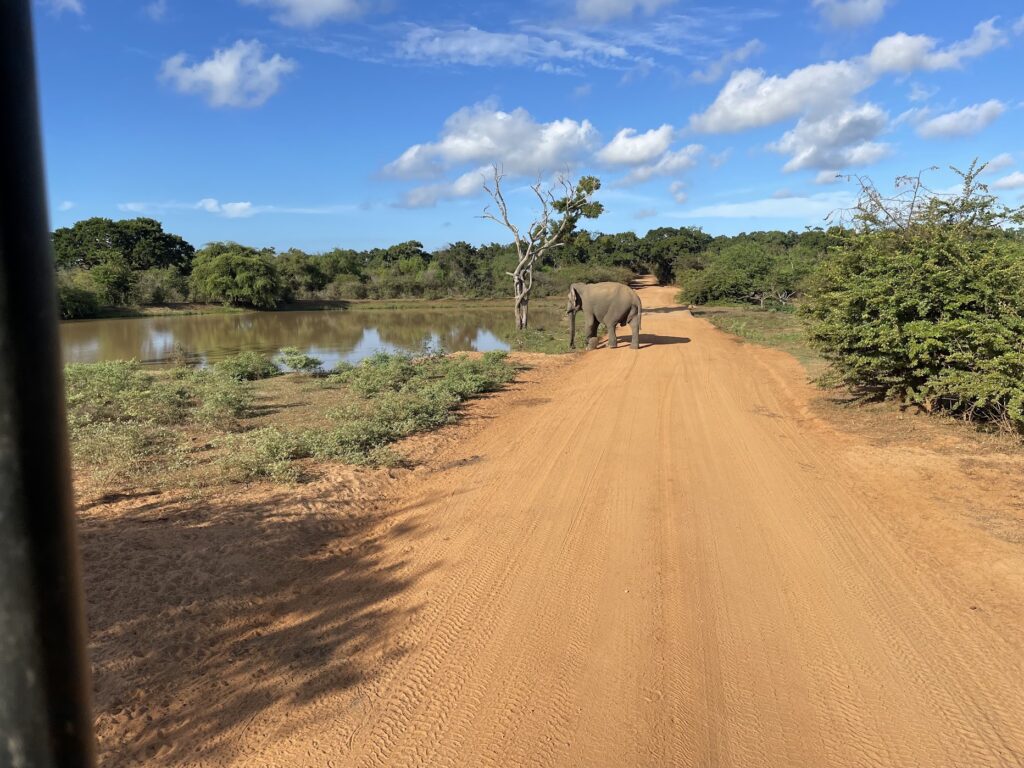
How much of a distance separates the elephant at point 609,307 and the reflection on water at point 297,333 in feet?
17.4

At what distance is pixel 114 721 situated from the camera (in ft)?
Result: 10.5

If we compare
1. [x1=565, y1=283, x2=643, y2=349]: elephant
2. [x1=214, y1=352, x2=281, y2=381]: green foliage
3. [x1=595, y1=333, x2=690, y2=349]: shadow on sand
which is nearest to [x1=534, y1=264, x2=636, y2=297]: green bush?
[x1=595, y1=333, x2=690, y2=349]: shadow on sand

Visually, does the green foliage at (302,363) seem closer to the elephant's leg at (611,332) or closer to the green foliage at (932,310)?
the elephant's leg at (611,332)

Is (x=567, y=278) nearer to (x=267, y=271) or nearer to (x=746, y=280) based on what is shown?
(x=746, y=280)

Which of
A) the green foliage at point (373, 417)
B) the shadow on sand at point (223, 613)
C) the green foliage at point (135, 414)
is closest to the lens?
the shadow on sand at point (223, 613)

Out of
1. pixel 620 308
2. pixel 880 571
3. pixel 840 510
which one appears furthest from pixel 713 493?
pixel 620 308

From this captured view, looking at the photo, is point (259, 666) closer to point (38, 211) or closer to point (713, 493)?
point (38, 211)

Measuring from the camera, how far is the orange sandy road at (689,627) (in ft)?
10.2

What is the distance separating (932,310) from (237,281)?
4868 centimetres

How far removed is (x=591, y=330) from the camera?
20094mm

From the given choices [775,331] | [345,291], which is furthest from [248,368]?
[345,291]

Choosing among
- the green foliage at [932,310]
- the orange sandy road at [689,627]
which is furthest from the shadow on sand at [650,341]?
the orange sandy road at [689,627]

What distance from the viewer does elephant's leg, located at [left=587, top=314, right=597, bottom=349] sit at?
789 inches

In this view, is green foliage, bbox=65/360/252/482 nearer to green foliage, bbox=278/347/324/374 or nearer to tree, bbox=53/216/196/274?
green foliage, bbox=278/347/324/374
